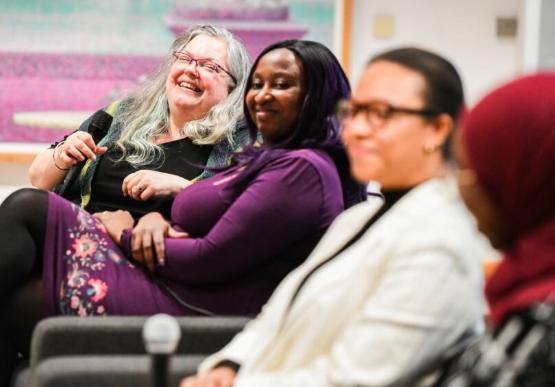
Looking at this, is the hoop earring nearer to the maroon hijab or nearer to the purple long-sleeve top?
the maroon hijab

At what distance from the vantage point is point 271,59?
7.98ft

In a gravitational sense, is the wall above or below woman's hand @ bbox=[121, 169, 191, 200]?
above

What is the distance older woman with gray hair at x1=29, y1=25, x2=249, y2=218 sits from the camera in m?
2.80

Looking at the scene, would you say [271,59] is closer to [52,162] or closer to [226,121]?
[226,121]

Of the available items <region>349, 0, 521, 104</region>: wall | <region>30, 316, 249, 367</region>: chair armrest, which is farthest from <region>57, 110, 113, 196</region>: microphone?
<region>349, 0, 521, 104</region>: wall

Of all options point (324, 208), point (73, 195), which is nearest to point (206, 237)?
point (324, 208)

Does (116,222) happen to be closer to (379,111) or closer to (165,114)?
(165,114)

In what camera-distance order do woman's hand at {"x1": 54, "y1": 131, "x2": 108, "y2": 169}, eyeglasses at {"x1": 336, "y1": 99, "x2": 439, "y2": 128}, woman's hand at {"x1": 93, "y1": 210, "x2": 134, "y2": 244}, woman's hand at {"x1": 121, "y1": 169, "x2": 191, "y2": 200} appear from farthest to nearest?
woman's hand at {"x1": 54, "y1": 131, "x2": 108, "y2": 169}, woman's hand at {"x1": 121, "y1": 169, "x2": 191, "y2": 200}, woman's hand at {"x1": 93, "y1": 210, "x2": 134, "y2": 244}, eyeglasses at {"x1": 336, "y1": 99, "x2": 439, "y2": 128}

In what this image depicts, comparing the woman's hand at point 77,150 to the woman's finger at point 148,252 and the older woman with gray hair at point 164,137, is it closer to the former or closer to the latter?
the older woman with gray hair at point 164,137

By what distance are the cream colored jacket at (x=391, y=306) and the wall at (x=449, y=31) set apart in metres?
3.15

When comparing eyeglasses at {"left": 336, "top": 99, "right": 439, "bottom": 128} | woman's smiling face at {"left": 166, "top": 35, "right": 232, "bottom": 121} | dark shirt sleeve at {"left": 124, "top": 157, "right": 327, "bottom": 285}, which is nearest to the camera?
eyeglasses at {"left": 336, "top": 99, "right": 439, "bottom": 128}

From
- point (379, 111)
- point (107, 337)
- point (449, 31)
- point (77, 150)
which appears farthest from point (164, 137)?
point (449, 31)

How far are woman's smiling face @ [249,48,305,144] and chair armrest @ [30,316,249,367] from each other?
57 centimetres

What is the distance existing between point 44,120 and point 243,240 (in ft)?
8.34
